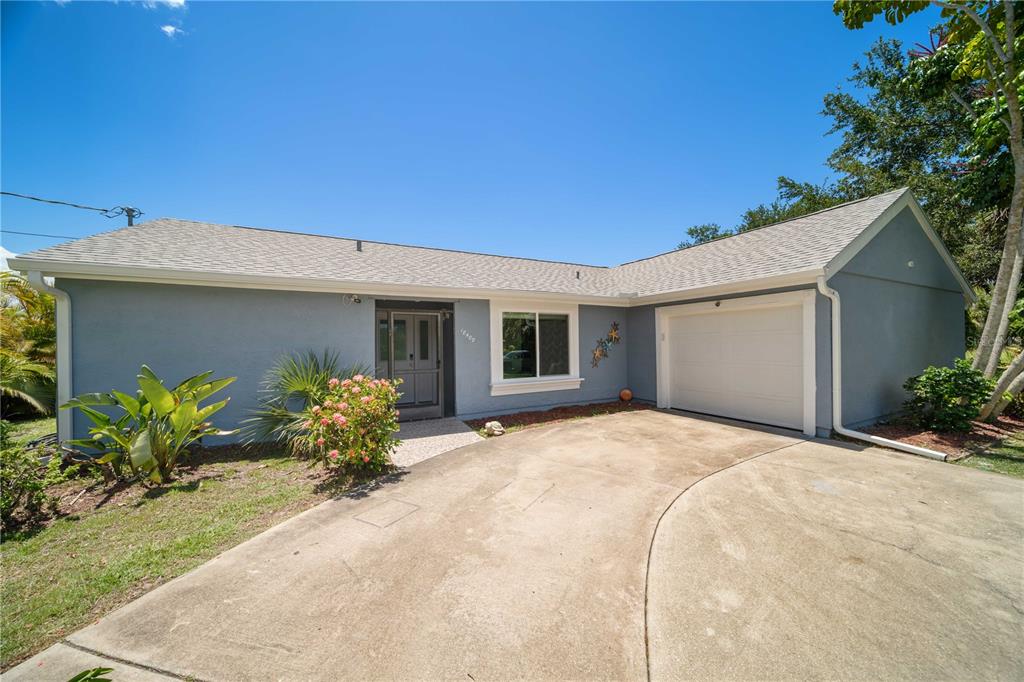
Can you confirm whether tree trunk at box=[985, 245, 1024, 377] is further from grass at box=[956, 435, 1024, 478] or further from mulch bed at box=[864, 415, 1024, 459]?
grass at box=[956, 435, 1024, 478]

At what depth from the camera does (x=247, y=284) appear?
6.40 meters

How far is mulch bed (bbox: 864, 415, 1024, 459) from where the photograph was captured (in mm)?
6086

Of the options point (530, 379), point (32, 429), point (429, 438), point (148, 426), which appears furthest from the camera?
point (530, 379)

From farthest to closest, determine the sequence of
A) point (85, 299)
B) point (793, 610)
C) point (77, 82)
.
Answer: point (77, 82)
point (85, 299)
point (793, 610)

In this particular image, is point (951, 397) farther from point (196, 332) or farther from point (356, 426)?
point (196, 332)

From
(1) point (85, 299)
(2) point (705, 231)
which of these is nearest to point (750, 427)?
(1) point (85, 299)

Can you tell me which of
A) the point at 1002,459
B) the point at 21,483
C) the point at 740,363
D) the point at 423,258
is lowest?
the point at 1002,459

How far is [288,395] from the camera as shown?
6.39 m

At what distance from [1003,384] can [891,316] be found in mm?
2012

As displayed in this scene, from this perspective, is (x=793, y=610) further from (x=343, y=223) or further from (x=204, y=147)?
(x=204, y=147)

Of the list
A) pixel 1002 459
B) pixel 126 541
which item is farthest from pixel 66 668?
pixel 1002 459

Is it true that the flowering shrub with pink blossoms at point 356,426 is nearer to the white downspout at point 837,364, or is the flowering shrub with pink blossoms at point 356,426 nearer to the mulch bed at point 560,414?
the mulch bed at point 560,414

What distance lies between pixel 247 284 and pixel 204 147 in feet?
18.1

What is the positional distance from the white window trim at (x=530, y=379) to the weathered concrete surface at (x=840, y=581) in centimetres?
488
